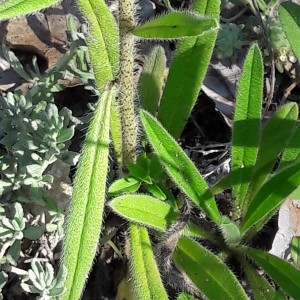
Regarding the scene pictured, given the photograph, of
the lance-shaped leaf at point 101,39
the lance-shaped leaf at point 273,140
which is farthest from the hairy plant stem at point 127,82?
the lance-shaped leaf at point 273,140

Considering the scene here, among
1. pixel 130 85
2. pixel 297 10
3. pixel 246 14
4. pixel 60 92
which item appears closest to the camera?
pixel 130 85

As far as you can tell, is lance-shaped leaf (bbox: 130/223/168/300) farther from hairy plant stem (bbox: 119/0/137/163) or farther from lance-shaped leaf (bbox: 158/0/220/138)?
lance-shaped leaf (bbox: 158/0/220/138)

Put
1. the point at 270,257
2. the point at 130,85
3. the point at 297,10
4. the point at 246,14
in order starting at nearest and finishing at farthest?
the point at 130,85, the point at 270,257, the point at 297,10, the point at 246,14

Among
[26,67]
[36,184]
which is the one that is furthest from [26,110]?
[26,67]

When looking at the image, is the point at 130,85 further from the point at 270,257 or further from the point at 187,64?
the point at 270,257

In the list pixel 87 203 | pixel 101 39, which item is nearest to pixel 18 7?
pixel 101 39

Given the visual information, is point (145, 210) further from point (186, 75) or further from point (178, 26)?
point (178, 26)

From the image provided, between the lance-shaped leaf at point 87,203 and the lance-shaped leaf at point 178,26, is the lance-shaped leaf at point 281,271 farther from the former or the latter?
the lance-shaped leaf at point 178,26
